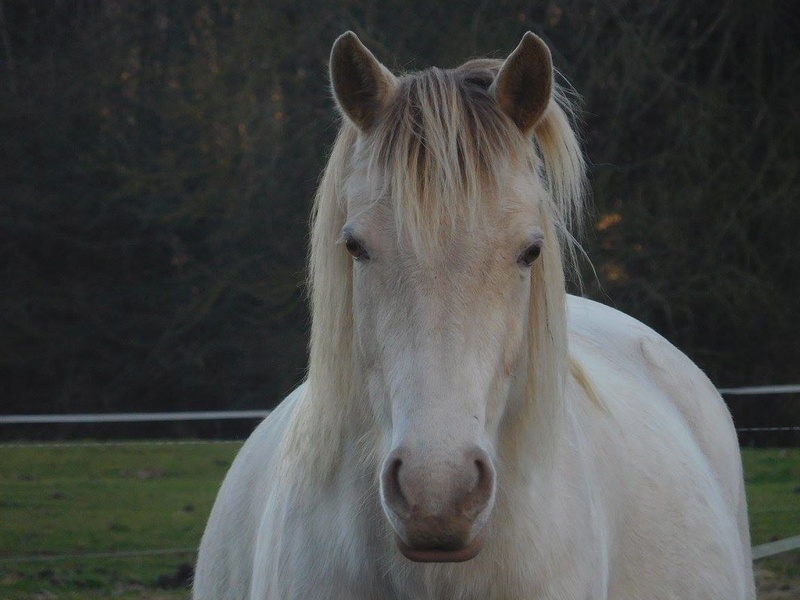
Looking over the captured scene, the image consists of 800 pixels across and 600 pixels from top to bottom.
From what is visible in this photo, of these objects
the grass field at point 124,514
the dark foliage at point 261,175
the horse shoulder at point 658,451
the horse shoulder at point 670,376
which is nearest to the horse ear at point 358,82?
the horse shoulder at point 658,451

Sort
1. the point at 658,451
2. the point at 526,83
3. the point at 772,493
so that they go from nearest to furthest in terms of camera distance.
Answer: the point at 526,83, the point at 658,451, the point at 772,493

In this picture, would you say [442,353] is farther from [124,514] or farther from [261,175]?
[261,175]

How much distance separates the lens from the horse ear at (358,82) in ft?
6.22

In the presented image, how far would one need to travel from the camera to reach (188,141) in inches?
400

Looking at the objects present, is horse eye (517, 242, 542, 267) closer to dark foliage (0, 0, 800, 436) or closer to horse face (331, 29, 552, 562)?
horse face (331, 29, 552, 562)

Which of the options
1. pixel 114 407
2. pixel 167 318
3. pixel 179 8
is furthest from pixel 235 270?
A: pixel 179 8

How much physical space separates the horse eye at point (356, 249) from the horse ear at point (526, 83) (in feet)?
1.34

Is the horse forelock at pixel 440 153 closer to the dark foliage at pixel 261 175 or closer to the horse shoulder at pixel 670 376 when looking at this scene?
the horse shoulder at pixel 670 376

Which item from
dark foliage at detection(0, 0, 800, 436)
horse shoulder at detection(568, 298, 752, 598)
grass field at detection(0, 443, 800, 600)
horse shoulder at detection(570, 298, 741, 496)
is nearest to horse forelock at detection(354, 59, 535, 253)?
horse shoulder at detection(568, 298, 752, 598)

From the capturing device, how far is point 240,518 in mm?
2631

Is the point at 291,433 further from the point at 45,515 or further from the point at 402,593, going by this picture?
the point at 45,515

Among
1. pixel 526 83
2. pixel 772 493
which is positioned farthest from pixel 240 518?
pixel 772 493

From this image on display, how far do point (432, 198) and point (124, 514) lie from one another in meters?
5.47

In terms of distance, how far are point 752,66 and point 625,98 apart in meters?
1.23
